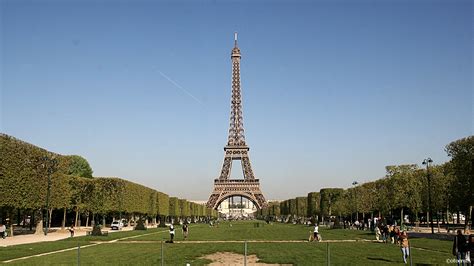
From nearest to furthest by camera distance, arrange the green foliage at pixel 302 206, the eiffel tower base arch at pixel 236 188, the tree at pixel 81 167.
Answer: the tree at pixel 81 167
the green foliage at pixel 302 206
the eiffel tower base arch at pixel 236 188

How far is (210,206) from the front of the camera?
16488 centimetres

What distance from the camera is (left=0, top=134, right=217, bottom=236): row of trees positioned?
164ft

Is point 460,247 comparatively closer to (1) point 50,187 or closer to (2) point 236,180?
(1) point 50,187

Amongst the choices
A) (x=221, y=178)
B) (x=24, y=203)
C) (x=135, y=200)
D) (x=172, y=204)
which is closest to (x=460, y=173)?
(x=24, y=203)

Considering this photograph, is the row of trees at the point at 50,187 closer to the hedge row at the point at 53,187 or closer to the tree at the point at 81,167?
the hedge row at the point at 53,187

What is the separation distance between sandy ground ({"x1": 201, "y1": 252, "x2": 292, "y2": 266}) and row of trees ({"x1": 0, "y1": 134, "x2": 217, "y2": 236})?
2708 cm

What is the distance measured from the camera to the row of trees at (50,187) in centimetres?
5006

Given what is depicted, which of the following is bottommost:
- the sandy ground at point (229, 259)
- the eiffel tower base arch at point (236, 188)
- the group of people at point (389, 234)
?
the sandy ground at point (229, 259)

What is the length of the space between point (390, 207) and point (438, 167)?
9.77m

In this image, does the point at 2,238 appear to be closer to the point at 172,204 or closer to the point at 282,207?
the point at 172,204

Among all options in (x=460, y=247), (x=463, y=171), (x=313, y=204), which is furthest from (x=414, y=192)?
(x=460, y=247)

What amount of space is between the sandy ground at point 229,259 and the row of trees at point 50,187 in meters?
27.1

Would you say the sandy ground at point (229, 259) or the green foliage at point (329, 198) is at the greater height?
the green foliage at point (329, 198)

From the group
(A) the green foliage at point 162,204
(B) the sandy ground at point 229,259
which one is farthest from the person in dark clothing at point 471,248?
(A) the green foliage at point 162,204
